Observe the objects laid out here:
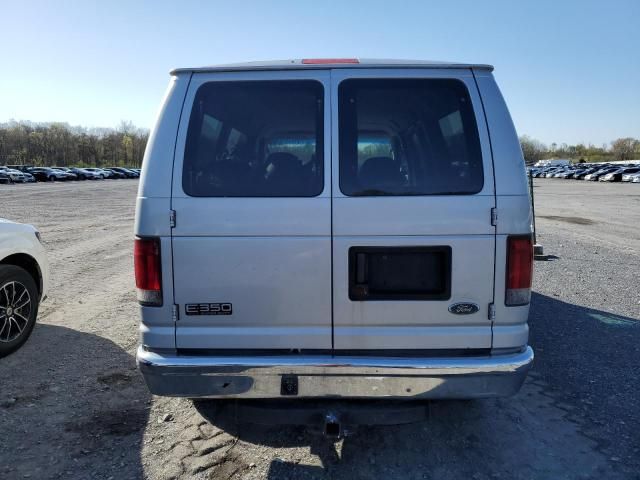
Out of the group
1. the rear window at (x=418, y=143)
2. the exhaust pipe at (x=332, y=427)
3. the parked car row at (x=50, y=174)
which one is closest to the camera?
the exhaust pipe at (x=332, y=427)

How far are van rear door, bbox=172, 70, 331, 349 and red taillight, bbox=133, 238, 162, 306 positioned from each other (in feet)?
0.35

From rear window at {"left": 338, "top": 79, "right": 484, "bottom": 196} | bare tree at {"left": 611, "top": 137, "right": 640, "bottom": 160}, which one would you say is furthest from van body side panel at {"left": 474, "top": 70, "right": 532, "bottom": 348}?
bare tree at {"left": 611, "top": 137, "right": 640, "bottom": 160}

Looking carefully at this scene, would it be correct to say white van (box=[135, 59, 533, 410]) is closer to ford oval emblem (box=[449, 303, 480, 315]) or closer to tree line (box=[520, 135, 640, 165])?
ford oval emblem (box=[449, 303, 480, 315])

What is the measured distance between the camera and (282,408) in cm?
269

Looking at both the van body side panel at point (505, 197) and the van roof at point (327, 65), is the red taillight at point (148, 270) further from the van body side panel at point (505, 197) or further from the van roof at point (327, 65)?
the van body side panel at point (505, 197)

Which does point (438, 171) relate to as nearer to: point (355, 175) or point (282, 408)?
point (355, 175)

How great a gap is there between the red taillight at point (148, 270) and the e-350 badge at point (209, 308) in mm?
181

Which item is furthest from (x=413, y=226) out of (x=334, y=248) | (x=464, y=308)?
(x=464, y=308)

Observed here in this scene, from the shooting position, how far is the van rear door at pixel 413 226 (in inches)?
102

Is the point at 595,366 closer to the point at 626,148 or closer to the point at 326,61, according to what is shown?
the point at 326,61

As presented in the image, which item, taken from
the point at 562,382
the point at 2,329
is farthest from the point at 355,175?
the point at 2,329

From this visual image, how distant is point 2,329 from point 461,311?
14.4ft

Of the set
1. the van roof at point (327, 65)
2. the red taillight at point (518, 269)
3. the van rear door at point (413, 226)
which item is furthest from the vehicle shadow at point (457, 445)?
the van roof at point (327, 65)

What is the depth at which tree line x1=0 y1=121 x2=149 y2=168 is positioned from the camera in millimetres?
100188
